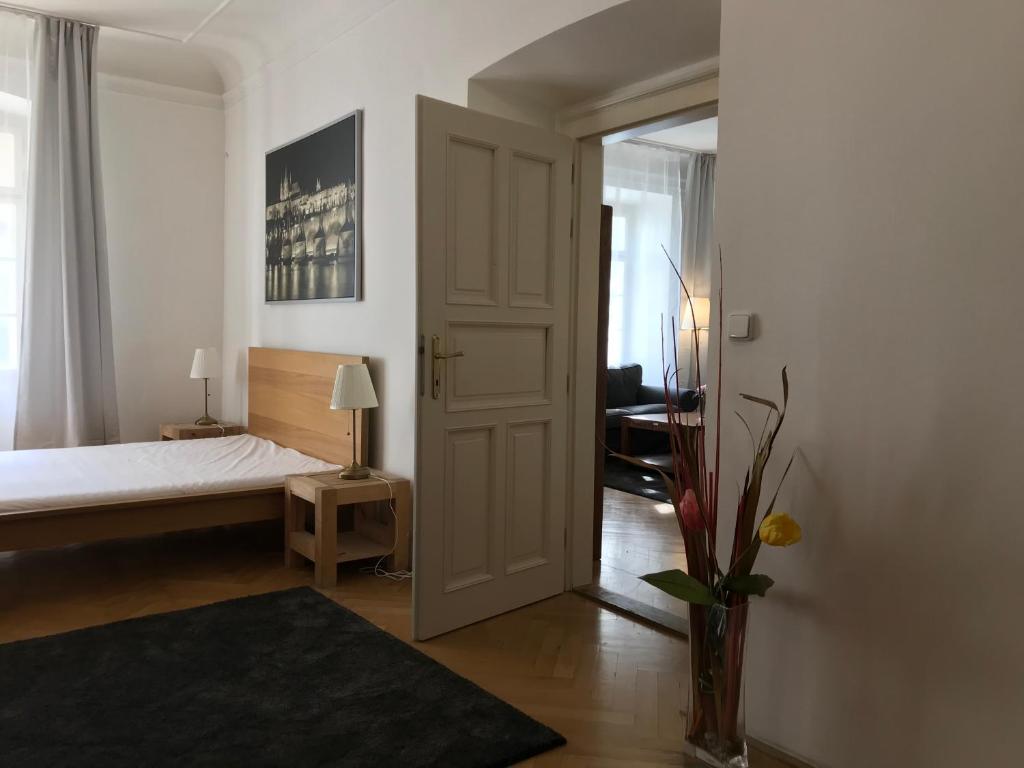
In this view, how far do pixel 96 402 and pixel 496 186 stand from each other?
3465 millimetres

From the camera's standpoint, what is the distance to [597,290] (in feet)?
12.1

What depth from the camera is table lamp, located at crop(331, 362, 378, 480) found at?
12.3 ft

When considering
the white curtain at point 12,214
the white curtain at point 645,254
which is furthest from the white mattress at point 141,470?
the white curtain at point 645,254

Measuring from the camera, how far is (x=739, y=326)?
233 cm

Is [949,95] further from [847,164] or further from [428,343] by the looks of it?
[428,343]

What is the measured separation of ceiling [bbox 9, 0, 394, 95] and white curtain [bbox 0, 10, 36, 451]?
1.54 ft

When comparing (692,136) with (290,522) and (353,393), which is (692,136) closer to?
(353,393)

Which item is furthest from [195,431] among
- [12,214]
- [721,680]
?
[721,680]

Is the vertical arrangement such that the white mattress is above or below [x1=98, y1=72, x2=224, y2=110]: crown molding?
below

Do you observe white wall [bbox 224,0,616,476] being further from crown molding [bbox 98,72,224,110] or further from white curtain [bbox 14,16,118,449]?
white curtain [bbox 14,16,118,449]

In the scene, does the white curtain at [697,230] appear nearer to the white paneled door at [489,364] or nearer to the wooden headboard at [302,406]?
the wooden headboard at [302,406]

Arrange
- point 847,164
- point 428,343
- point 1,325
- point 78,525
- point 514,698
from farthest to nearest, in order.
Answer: point 1,325 → point 78,525 → point 428,343 → point 514,698 → point 847,164

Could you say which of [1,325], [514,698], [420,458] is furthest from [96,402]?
[514,698]

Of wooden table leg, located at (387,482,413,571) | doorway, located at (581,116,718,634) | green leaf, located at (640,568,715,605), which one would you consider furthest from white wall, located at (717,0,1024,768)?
doorway, located at (581,116,718,634)
